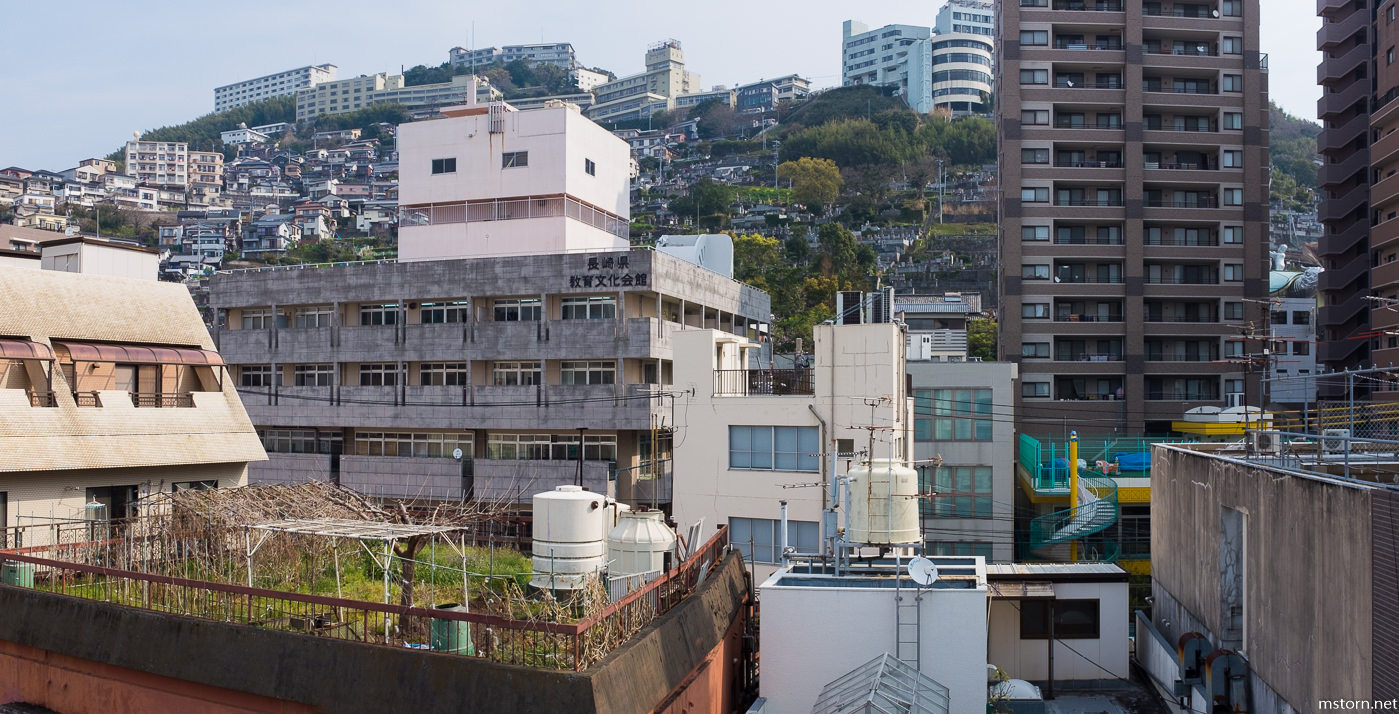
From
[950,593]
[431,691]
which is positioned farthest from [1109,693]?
[431,691]

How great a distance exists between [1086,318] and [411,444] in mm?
41549

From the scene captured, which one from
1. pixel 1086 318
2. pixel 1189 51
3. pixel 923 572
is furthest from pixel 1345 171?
pixel 923 572

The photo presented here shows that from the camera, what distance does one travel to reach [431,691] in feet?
44.1

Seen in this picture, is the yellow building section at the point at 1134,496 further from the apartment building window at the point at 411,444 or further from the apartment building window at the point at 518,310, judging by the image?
the apartment building window at the point at 411,444

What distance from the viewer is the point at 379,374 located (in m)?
47.9

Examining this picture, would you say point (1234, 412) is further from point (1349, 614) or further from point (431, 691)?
point (431, 691)

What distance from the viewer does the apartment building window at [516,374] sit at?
4519cm

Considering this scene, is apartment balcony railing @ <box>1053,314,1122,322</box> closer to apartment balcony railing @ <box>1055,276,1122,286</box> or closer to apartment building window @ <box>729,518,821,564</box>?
apartment balcony railing @ <box>1055,276,1122,286</box>

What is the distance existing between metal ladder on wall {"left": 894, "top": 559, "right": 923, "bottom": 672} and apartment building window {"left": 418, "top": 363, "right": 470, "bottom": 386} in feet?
106

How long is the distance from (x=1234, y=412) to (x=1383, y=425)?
1011 inches

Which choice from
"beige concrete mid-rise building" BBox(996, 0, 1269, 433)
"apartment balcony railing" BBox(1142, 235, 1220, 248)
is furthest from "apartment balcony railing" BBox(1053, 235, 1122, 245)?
"apartment balcony railing" BBox(1142, 235, 1220, 248)

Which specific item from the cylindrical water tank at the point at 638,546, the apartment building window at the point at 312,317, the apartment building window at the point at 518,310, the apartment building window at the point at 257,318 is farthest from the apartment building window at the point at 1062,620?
the apartment building window at the point at 257,318

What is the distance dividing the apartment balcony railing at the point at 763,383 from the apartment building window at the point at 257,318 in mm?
29661

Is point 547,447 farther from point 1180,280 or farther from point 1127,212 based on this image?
point 1180,280
